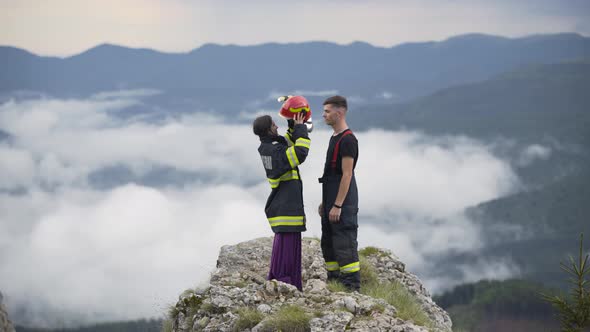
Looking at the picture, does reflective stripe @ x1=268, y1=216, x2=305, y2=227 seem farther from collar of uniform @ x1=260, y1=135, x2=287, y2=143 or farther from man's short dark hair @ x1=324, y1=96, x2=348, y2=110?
man's short dark hair @ x1=324, y1=96, x2=348, y2=110

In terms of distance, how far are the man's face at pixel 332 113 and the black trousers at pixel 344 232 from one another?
0.95 m

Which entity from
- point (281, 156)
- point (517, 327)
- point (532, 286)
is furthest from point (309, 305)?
point (532, 286)

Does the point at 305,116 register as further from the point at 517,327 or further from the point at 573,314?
the point at 517,327

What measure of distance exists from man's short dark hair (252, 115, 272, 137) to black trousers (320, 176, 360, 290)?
1.25 metres

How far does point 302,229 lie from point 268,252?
2.79 meters

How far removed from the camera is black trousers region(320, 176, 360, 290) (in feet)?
31.1

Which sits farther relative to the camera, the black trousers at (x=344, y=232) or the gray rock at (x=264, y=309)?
the black trousers at (x=344, y=232)

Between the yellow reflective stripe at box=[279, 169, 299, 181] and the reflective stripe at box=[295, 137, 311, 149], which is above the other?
the reflective stripe at box=[295, 137, 311, 149]

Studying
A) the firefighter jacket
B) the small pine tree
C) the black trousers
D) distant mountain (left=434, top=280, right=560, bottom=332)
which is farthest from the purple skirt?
distant mountain (left=434, top=280, right=560, bottom=332)

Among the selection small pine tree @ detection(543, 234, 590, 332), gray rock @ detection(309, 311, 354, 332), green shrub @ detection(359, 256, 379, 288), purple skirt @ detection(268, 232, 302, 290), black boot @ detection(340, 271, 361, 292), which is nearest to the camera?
small pine tree @ detection(543, 234, 590, 332)

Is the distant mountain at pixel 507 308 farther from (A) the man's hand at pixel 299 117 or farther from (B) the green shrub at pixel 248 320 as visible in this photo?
(B) the green shrub at pixel 248 320

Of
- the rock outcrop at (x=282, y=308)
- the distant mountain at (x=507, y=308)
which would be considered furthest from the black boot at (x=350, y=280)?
the distant mountain at (x=507, y=308)

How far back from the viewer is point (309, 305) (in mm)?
8523

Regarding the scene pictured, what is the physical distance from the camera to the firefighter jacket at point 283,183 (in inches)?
362
